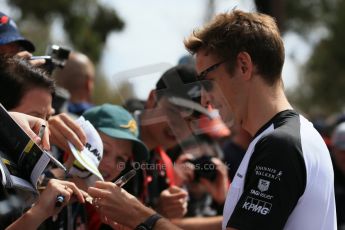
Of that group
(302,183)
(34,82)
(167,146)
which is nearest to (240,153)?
(167,146)

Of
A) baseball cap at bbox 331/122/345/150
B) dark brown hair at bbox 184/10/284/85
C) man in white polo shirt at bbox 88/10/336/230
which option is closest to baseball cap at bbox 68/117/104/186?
man in white polo shirt at bbox 88/10/336/230

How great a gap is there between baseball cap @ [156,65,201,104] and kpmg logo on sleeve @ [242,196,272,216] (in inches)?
47.9

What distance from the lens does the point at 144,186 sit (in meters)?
3.87

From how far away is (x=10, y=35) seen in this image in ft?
11.8

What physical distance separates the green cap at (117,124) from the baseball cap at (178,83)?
0.31 metres

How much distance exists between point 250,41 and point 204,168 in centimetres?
196

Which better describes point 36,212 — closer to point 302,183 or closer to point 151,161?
point 302,183

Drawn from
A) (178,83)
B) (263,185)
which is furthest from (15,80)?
(263,185)

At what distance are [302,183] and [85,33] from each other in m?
31.1

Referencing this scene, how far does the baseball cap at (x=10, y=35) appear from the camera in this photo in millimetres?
3574

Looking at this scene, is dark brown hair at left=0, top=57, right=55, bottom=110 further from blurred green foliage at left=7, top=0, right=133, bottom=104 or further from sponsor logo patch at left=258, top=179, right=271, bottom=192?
blurred green foliage at left=7, top=0, right=133, bottom=104

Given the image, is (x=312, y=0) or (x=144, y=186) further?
(x=312, y=0)

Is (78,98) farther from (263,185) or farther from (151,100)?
(263,185)

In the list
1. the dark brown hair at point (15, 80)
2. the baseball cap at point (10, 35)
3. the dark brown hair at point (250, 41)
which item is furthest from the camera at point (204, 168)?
the dark brown hair at point (250, 41)
